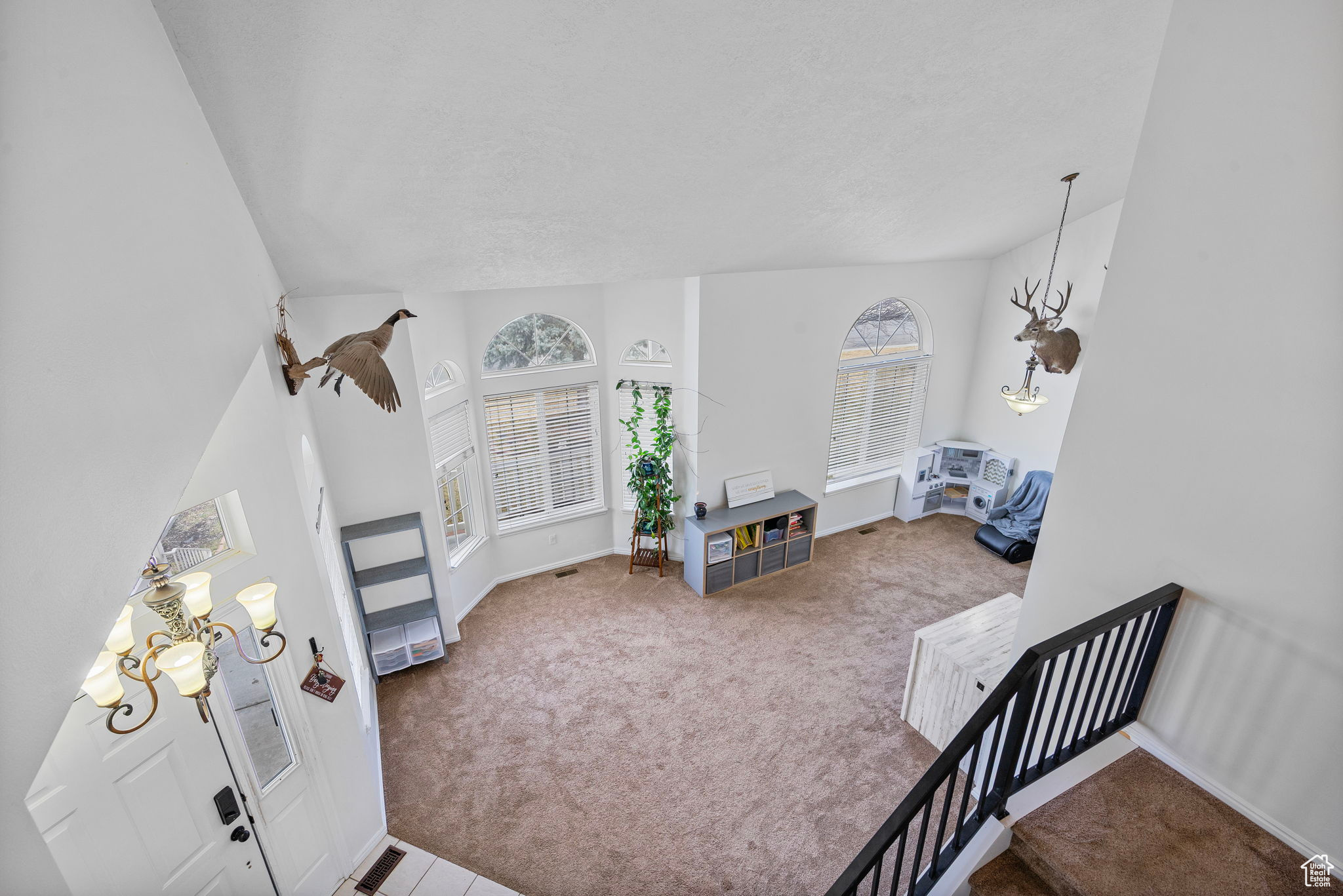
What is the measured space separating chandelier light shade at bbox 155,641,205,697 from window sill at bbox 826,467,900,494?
20.2 feet

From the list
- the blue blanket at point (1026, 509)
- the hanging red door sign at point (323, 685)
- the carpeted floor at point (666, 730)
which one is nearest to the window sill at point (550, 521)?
the carpeted floor at point (666, 730)

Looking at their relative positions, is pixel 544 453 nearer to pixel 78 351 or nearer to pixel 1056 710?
pixel 1056 710

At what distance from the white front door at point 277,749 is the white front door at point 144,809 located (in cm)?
8

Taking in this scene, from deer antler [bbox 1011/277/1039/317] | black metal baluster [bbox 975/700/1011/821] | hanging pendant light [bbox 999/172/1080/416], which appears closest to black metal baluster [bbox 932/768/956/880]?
black metal baluster [bbox 975/700/1011/821]

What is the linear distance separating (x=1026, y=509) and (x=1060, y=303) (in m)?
2.22

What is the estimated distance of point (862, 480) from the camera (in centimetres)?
736

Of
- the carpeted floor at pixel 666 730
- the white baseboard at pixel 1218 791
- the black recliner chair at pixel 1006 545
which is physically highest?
the white baseboard at pixel 1218 791

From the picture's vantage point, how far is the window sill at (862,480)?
7180 mm

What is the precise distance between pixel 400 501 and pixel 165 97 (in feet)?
11.3

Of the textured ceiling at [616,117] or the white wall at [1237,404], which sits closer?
the white wall at [1237,404]

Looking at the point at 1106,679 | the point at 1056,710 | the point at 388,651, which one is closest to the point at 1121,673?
the point at 1106,679

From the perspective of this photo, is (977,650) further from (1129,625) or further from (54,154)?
(54,154)

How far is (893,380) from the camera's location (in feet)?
23.6

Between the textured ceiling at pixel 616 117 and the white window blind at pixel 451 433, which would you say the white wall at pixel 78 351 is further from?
the white window blind at pixel 451 433
